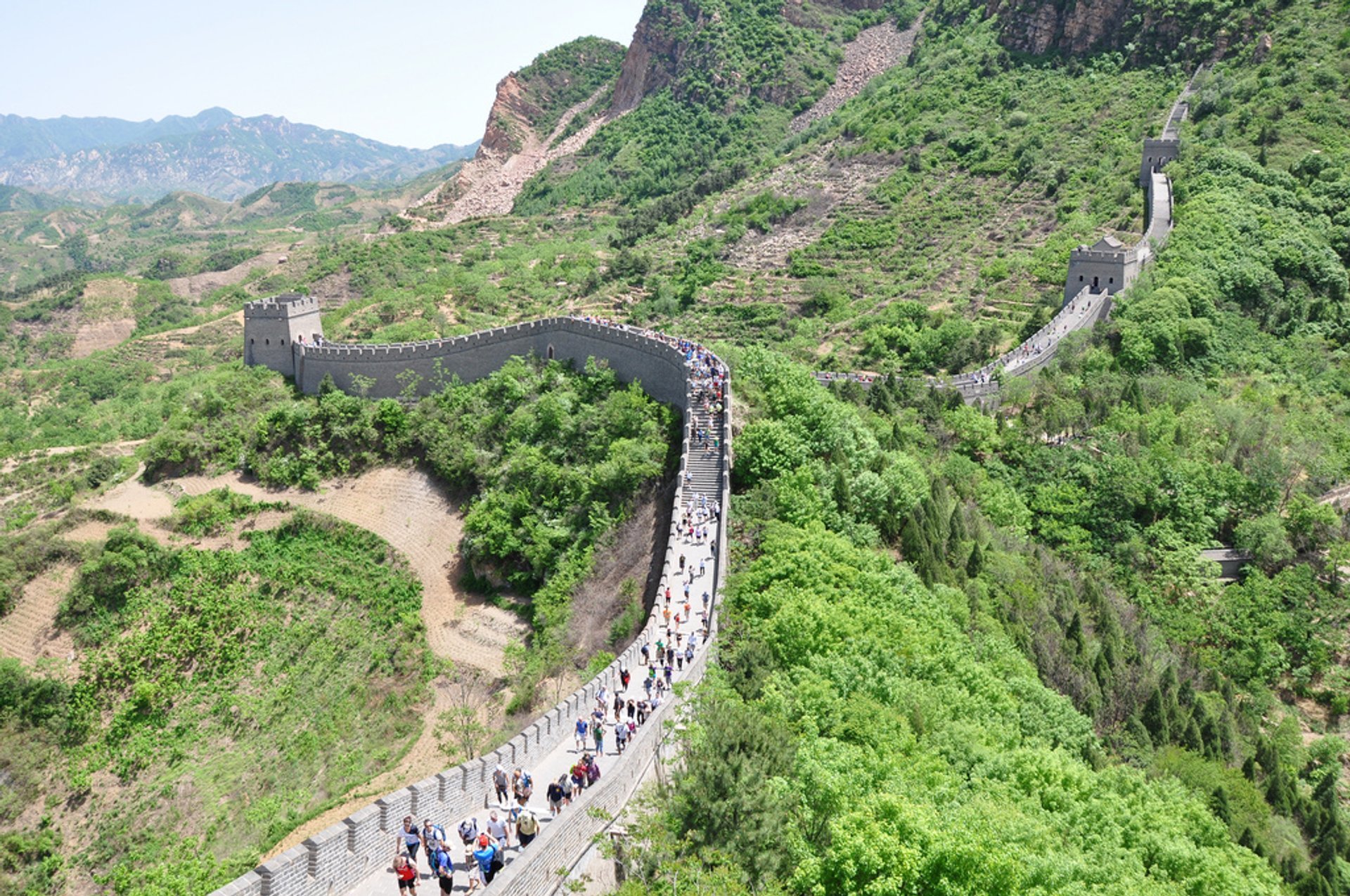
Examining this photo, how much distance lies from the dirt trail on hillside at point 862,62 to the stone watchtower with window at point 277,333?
2758 inches

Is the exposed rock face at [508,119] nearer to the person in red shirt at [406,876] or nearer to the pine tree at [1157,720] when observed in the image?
the pine tree at [1157,720]

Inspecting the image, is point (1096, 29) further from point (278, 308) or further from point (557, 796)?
point (557, 796)

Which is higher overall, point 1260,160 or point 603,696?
point 1260,160

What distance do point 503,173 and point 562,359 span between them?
8792 centimetres

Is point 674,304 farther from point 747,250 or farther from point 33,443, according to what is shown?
point 33,443

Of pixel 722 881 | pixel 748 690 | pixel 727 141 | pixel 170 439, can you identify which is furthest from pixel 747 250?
pixel 722 881

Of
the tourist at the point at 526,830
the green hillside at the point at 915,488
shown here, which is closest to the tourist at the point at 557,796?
the tourist at the point at 526,830

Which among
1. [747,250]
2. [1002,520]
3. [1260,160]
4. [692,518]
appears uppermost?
[1260,160]

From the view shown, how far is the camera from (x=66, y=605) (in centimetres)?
3272

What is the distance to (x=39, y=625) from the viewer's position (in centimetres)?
3272

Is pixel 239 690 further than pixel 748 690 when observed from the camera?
Yes

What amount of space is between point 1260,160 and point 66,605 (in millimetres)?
69419

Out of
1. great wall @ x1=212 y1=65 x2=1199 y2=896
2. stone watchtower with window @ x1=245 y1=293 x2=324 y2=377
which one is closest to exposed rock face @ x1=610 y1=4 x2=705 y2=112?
great wall @ x1=212 y1=65 x2=1199 y2=896

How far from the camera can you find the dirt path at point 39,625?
3186 centimetres
